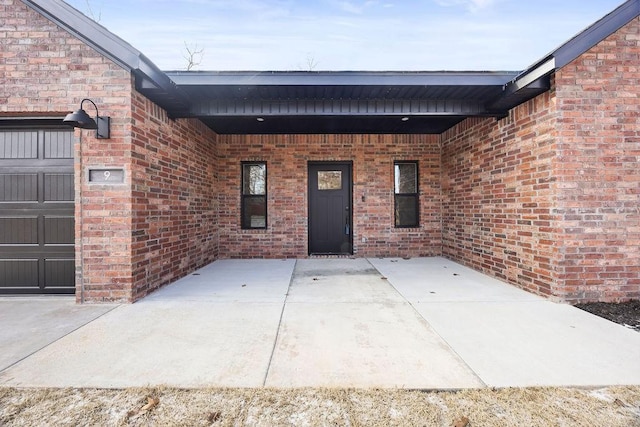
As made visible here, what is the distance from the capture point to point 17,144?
150 inches

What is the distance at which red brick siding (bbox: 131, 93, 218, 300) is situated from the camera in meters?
3.77

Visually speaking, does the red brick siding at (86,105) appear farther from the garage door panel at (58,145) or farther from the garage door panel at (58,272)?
the garage door panel at (58,272)

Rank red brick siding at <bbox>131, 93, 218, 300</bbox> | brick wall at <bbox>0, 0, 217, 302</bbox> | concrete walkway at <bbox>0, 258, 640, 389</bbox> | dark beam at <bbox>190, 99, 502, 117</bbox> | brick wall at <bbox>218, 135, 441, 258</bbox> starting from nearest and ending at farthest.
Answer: concrete walkway at <bbox>0, 258, 640, 389</bbox>, brick wall at <bbox>0, 0, 217, 302</bbox>, red brick siding at <bbox>131, 93, 218, 300</bbox>, dark beam at <bbox>190, 99, 502, 117</bbox>, brick wall at <bbox>218, 135, 441, 258</bbox>

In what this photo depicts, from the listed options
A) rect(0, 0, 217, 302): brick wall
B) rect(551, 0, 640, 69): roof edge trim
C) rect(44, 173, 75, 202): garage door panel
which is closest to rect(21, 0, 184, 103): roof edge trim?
rect(0, 0, 217, 302): brick wall

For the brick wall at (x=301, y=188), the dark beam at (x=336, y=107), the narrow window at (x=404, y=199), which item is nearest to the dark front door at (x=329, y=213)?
the brick wall at (x=301, y=188)

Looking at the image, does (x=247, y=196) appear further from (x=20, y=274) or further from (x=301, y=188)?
(x=20, y=274)

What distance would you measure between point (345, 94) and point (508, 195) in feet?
10.4

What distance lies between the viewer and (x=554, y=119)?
365 cm

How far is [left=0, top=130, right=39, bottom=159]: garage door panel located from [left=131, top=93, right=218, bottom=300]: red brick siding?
4.91 feet

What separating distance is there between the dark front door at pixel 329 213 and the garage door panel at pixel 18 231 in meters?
4.88

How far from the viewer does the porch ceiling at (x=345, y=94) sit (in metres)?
3.99

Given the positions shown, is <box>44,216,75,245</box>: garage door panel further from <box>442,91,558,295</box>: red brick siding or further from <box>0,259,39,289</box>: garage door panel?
<box>442,91,558,295</box>: red brick siding

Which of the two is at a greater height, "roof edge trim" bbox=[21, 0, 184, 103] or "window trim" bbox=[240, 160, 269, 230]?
"roof edge trim" bbox=[21, 0, 184, 103]

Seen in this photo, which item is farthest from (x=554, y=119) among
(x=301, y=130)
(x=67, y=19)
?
(x=67, y=19)
